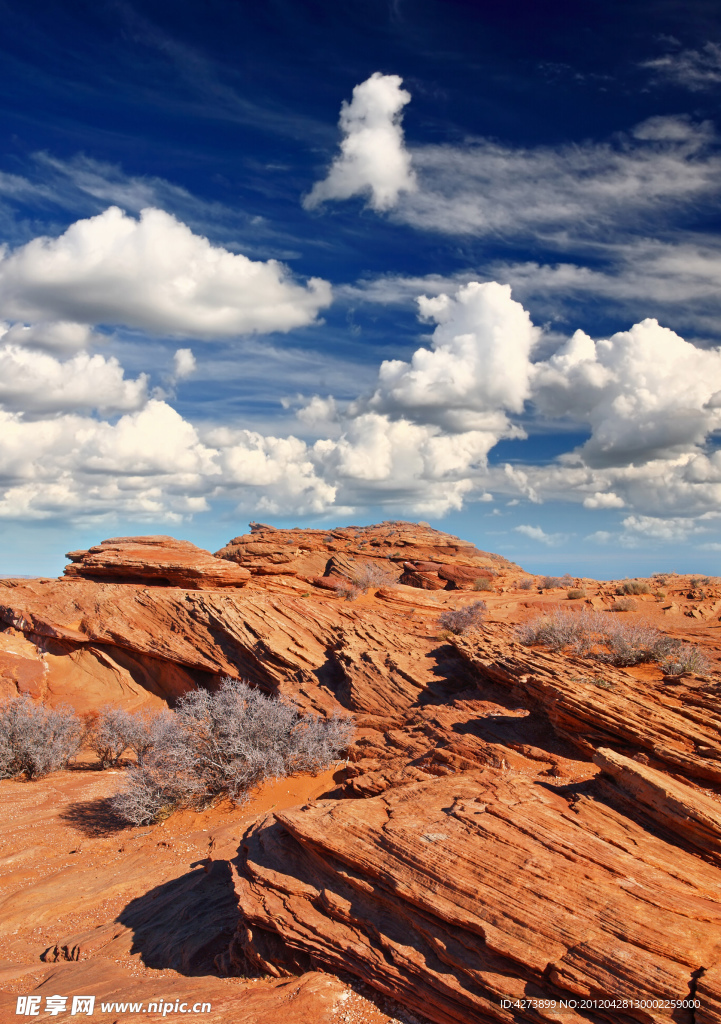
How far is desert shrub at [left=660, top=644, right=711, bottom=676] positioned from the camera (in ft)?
40.8

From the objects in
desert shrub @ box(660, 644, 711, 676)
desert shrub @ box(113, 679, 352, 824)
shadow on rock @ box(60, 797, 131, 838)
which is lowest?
shadow on rock @ box(60, 797, 131, 838)

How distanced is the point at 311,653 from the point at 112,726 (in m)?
6.25

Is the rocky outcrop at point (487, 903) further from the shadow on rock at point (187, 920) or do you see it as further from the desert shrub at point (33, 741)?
the desert shrub at point (33, 741)

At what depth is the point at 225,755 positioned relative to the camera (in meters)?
14.1

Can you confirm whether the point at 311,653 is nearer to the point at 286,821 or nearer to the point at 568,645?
the point at 568,645

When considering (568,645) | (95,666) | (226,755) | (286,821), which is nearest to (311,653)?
(226,755)

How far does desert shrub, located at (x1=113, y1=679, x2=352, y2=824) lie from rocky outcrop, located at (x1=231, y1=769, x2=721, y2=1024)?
6124 millimetres

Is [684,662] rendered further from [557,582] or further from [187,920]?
[557,582]

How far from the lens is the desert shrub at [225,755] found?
1327 centimetres

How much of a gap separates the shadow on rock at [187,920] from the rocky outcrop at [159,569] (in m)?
15.3

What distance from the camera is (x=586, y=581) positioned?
34250mm

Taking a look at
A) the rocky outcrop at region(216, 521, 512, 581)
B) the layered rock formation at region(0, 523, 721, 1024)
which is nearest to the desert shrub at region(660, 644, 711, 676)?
the layered rock formation at region(0, 523, 721, 1024)

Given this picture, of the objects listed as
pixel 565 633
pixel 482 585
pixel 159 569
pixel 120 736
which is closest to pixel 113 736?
pixel 120 736

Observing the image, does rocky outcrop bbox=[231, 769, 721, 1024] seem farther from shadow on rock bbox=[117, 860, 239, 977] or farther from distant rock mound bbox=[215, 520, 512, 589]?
distant rock mound bbox=[215, 520, 512, 589]
